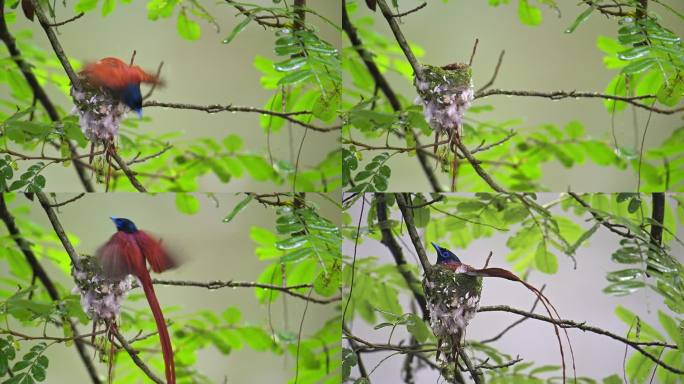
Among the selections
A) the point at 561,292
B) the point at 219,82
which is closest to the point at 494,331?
the point at 561,292

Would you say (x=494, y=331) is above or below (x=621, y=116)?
below

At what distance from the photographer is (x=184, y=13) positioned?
1.97 m

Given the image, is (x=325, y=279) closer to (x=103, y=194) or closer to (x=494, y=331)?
(x=494, y=331)

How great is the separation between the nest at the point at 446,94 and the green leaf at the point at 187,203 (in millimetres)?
588

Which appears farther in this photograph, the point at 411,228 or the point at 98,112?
the point at 411,228

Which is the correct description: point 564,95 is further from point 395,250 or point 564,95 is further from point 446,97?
point 395,250

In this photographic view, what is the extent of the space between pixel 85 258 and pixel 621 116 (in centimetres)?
132

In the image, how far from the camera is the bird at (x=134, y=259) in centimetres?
196

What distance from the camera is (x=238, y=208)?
1.98 metres

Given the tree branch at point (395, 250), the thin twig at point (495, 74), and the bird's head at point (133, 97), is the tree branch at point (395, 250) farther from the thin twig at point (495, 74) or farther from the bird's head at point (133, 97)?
the bird's head at point (133, 97)

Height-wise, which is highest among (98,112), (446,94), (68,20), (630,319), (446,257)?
(68,20)

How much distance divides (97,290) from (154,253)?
156 millimetres

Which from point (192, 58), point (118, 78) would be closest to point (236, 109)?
point (192, 58)

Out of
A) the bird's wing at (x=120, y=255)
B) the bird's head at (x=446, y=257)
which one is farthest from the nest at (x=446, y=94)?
the bird's wing at (x=120, y=255)
